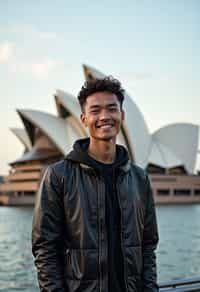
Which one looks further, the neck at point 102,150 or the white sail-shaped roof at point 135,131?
the white sail-shaped roof at point 135,131

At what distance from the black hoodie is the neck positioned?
1.1 inches

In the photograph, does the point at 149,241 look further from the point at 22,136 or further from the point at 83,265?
the point at 22,136

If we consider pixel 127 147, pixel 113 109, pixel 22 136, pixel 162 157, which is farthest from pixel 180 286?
pixel 22 136

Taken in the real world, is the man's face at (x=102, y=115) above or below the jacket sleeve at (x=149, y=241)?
above

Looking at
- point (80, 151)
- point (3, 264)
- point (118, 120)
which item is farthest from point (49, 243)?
point (3, 264)

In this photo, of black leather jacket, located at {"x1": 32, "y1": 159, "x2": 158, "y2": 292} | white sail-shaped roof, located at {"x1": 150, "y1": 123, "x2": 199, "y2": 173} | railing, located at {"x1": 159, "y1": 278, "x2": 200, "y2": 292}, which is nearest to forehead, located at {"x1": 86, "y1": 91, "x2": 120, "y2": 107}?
black leather jacket, located at {"x1": 32, "y1": 159, "x2": 158, "y2": 292}

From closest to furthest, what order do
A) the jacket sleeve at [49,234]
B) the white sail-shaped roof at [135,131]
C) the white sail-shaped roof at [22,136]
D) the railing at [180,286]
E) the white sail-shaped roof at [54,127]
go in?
1. the jacket sleeve at [49,234]
2. the railing at [180,286]
3. the white sail-shaped roof at [135,131]
4. the white sail-shaped roof at [54,127]
5. the white sail-shaped roof at [22,136]

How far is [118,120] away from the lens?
5.74 ft

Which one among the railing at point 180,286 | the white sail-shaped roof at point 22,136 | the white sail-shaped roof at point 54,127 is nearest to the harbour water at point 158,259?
the railing at point 180,286

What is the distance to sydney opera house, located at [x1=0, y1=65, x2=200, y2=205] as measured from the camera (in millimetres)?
37469

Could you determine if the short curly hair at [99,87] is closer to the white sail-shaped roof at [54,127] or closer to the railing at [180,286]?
the railing at [180,286]

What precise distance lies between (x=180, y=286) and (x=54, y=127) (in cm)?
3582

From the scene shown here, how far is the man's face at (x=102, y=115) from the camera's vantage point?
5.60ft

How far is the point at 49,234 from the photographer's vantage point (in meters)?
1.56
